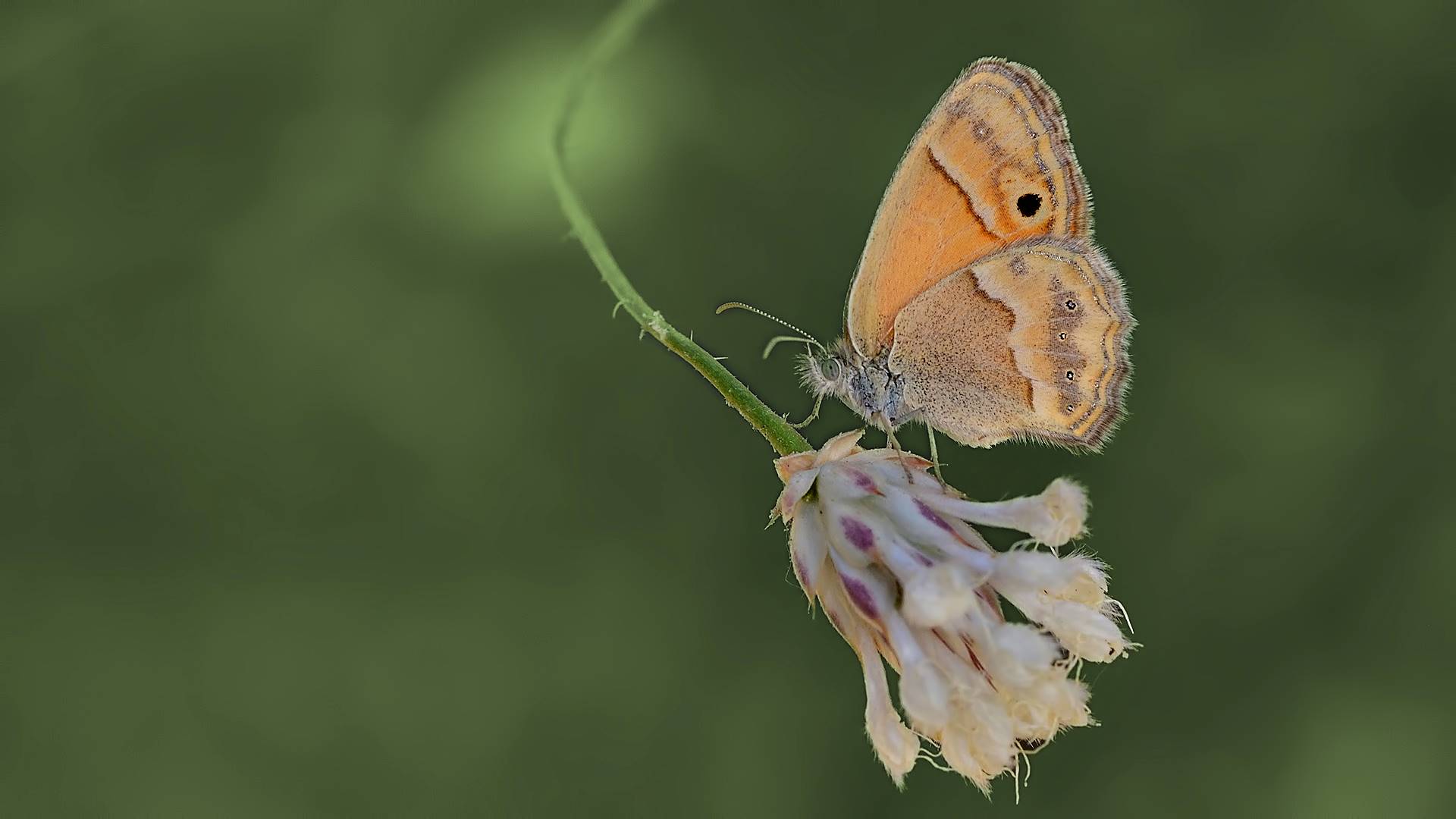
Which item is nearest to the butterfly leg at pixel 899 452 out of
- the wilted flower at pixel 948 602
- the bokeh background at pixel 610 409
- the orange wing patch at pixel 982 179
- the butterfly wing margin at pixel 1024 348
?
the wilted flower at pixel 948 602

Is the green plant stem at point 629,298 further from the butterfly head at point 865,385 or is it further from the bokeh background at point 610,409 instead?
the bokeh background at point 610,409

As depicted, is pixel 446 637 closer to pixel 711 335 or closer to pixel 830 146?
pixel 711 335

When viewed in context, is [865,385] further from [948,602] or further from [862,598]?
[948,602]

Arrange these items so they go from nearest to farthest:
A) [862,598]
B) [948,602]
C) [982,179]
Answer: [948,602]
[862,598]
[982,179]

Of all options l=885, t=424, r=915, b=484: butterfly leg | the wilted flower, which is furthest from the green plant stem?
l=885, t=424, r=915, b=484: butterfly leg

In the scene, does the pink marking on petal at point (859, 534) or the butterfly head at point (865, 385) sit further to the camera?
the butterfly head at point (865, 385)

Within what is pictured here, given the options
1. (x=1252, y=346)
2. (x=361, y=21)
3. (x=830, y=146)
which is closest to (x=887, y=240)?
(x=830, y=146)

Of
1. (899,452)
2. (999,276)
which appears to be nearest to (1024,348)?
(999,276)
